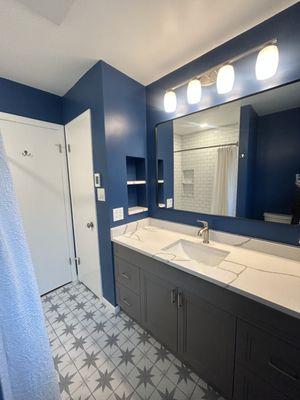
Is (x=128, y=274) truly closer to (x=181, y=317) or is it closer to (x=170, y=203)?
(x=181, y=317)

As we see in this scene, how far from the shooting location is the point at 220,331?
3.13 ft

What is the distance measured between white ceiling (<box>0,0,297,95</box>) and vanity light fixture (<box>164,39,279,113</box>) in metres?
0.20

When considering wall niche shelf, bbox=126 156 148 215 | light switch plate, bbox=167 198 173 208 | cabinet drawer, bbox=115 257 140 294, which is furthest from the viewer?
wall niche shelf, bbox=126 156 148 215

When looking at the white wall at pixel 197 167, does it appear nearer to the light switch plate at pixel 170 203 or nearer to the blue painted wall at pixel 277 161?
the light switch plate at pixel 170 203

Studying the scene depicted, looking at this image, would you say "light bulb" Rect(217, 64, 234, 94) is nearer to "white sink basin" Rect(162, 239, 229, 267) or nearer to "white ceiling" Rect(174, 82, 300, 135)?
"white ceiling" Rect(174, 82, 300, 135)

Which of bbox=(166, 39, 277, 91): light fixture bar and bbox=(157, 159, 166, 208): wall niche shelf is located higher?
bbox=(166, 39, 277, 91): light fixture bar

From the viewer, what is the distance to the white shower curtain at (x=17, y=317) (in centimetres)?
43

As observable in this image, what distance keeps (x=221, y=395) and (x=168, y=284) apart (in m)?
0.72

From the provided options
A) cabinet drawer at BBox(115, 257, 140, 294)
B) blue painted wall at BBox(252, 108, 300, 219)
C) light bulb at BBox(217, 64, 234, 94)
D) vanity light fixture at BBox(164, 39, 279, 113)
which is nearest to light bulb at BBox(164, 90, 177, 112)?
vanity light fixture at BBox(164, 39, 279, 113)

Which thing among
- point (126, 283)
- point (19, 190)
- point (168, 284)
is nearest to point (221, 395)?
point (168, 284)

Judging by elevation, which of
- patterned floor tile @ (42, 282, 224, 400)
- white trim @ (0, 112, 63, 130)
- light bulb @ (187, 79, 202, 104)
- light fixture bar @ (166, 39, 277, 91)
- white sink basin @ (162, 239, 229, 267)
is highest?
light fixture bar @ (166, 39, 277, 91)

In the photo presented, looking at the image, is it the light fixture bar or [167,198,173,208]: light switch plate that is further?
[167,198,173,208]: light switch plate

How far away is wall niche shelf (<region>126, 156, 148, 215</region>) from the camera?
6.27ft

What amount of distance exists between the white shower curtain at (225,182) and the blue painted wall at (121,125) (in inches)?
32.6
